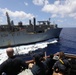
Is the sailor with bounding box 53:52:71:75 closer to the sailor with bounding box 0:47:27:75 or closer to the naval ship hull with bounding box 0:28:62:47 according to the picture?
the sailor with bounding box 0:47:27:75

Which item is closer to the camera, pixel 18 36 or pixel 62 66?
pixel 62 66

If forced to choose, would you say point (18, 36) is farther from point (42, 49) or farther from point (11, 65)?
point (11, 65)

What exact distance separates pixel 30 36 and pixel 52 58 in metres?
41.8

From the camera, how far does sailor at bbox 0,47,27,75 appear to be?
4152mm

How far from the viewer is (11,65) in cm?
423

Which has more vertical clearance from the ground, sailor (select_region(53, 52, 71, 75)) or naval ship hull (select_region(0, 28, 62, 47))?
sailor (select_region(53, 52, 71, 75))

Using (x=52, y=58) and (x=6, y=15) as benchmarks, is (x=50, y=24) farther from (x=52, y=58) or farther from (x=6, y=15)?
(x=52, y=58)

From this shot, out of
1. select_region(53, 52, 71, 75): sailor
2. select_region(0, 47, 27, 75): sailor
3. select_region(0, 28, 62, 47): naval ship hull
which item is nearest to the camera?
select_region(0, 47, 27, 75): sailor

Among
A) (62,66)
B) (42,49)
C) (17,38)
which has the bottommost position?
(42,49)

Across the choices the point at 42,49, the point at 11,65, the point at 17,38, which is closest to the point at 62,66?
the point at 11,65

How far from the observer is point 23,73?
4.22 metres

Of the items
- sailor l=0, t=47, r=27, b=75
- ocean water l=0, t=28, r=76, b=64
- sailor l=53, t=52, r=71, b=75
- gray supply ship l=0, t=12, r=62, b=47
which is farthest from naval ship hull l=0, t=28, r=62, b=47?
sailor l=0, t=47, r=27, b=75

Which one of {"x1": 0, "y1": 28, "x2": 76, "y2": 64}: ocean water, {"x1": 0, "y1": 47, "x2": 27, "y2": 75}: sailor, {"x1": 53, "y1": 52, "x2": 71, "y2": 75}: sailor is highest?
{"x1": 0, "y1": 47, "x2": 27, "y2": 75}: sailor

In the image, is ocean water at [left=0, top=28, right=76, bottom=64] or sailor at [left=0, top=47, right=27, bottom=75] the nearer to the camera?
sailor at [left=0, top=47, right=27, bottom=75]
